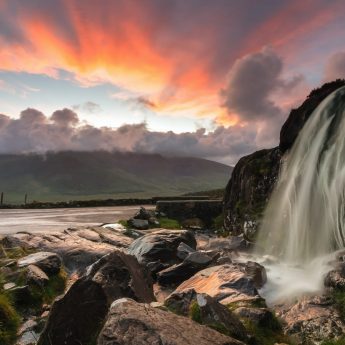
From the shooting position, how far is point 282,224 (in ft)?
71.6

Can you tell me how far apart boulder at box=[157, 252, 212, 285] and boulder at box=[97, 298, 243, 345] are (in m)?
7.68

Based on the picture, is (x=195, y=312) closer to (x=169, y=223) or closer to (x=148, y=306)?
(x=148, y=306)

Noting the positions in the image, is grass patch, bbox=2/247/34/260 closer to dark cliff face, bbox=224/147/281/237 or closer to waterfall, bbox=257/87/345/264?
waterfall, bbox=257/87/345/264

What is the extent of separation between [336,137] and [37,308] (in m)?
15.6

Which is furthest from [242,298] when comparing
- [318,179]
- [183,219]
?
[183,219]

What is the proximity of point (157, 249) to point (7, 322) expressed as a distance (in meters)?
8.67

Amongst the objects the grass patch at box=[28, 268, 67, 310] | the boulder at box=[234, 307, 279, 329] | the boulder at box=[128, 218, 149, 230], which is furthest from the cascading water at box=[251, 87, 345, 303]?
the boulder at box=[128, 218, 149, 230]

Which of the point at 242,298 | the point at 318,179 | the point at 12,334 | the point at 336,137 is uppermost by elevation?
the point at 336,137

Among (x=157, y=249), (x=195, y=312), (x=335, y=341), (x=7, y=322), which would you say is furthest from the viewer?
(x=157, y=249)

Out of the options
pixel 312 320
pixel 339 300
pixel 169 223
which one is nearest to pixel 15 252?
pixel 312 320

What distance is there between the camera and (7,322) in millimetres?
11219

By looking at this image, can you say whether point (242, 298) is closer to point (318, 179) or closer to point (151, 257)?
point (151, 257)

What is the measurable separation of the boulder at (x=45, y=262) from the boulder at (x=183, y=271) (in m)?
4.03

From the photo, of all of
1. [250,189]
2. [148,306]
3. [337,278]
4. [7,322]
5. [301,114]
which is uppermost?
[301,114]
